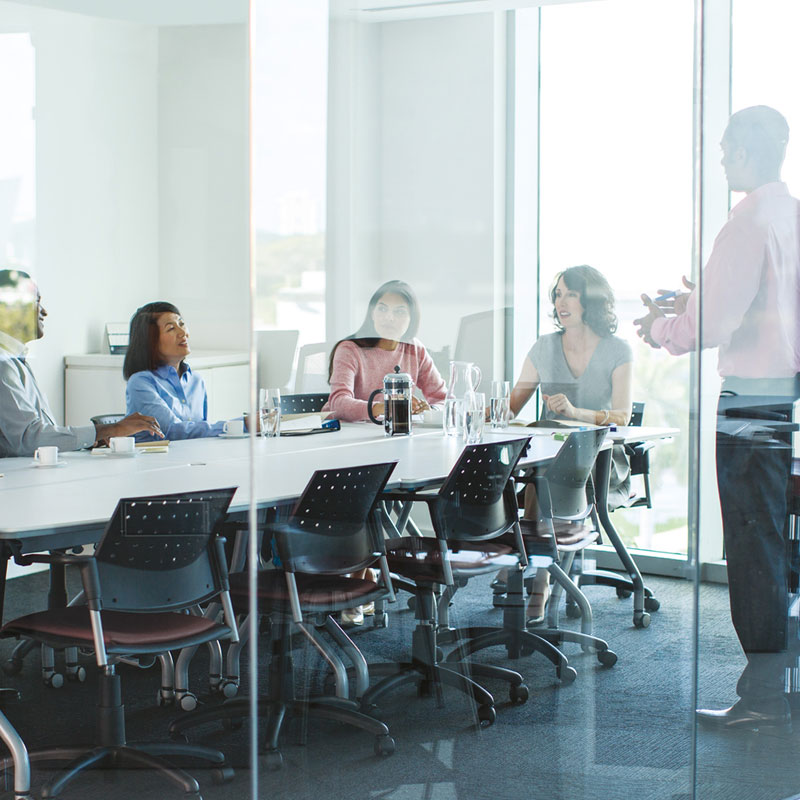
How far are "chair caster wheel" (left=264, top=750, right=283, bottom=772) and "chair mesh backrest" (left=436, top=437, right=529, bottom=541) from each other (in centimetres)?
68

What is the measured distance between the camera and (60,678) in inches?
153

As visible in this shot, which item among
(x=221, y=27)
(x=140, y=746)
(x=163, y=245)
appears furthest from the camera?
(x=163, y=245)

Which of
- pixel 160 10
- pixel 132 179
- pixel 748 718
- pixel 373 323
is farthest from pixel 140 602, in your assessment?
pixel 160 10

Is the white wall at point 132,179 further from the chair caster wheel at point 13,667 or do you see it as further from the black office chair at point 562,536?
the black office chair at point 562,536

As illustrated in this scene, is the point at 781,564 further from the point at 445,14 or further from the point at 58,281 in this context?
the point at 58,281

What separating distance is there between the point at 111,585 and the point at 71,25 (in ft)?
8.03

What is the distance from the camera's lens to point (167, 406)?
Answer: 4223 millimetres

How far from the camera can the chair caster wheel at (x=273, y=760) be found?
2.53 meters

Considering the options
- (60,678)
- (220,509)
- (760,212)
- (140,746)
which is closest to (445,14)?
(760,212)

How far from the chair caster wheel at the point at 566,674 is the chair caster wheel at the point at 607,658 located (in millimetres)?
73

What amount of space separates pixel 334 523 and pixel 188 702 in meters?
0.84

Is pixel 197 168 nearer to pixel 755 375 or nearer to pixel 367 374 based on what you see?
pixel 367 374

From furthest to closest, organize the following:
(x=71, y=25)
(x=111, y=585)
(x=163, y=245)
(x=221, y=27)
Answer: (x=71, y=25) → (x=163, y=245) → (x=221, y=27) → (x=111, y=585)

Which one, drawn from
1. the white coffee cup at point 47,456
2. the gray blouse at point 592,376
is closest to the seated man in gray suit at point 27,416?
the white coffee cup at point 47,456
